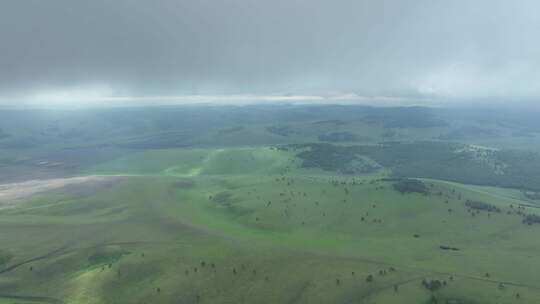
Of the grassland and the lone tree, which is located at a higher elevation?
the lone tree

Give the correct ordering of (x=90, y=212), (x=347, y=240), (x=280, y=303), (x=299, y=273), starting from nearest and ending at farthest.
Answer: (x=280, y=303) → (x=299, y=273) → (x=347, y=240) → (x=90, y=212)

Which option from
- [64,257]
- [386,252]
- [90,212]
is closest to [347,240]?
[386,252]

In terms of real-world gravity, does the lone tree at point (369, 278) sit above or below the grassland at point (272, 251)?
above

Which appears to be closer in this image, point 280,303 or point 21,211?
point 280,303

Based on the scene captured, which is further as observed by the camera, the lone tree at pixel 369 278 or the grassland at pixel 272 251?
the lone tree at pixel 369 278

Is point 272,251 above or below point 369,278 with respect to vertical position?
below

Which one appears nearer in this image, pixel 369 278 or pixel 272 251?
pixel 369 278

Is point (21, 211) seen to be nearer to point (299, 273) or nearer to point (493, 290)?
point (299, 273)

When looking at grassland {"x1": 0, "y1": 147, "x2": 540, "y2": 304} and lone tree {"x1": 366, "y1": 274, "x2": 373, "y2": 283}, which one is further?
lone tree {"x1": 366, "y1": 274, "x2": 373, "y2": 283}
